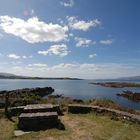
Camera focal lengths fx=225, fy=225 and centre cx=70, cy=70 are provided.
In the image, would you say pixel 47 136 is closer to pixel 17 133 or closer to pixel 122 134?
pixel 17 133

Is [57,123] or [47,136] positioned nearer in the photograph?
[47,136]

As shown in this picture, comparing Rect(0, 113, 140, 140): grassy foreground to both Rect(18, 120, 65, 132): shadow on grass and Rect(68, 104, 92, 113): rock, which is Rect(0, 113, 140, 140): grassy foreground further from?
Rect(68, 104, 92, 113): rock

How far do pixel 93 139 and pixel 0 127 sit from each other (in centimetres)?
559

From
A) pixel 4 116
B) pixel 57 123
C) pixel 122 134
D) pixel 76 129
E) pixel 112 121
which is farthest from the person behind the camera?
pixel 4 116

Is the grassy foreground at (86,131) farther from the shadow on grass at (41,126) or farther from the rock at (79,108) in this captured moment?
the rock at (79,108)

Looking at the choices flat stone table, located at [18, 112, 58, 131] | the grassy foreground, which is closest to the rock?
the grassy foreground

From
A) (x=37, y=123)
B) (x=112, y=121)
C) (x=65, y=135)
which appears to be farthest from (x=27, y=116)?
(x=112, y=121)

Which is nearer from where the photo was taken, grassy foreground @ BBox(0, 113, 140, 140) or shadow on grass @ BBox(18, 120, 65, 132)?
grassy foreground @ BBox(0, 113, 140, 140)

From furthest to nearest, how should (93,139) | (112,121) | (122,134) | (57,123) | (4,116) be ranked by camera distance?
1. (4,116)
2. (112,121)
3. (57,123)
4. (122,134)
5. (93,139)

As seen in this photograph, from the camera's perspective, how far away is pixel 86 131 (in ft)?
38.1

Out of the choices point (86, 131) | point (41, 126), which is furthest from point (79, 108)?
point (86, 131)

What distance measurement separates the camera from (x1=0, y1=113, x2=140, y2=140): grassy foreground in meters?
10.6

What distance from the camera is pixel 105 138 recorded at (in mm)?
10336

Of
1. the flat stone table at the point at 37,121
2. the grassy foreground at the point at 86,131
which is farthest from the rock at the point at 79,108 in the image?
the flat stone table at the point at 37,121
